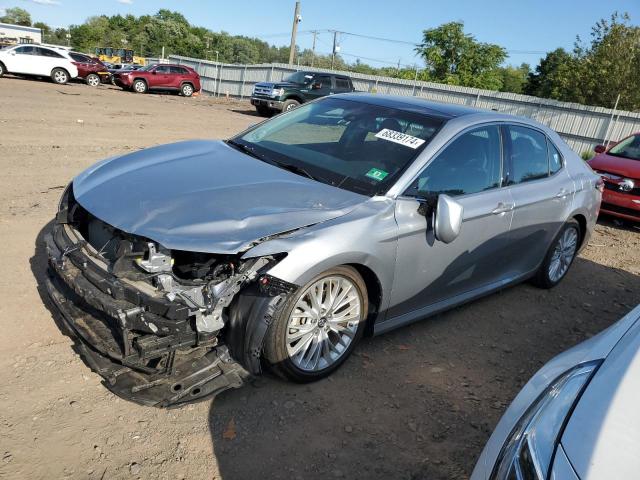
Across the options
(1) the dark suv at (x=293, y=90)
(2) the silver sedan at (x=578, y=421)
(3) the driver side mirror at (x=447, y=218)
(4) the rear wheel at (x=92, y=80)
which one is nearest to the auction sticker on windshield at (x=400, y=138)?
(3) the driver side mirror at (x=447, y=218)

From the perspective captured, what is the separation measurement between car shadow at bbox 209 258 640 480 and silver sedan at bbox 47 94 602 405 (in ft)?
0.77

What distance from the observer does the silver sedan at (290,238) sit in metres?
2.72

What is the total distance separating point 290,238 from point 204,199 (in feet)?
1.99

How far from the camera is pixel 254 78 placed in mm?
30469

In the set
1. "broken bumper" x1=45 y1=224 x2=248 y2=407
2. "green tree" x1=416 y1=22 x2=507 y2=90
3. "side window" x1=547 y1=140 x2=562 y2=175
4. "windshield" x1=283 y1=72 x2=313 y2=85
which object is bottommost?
"broken bumper" x1=45 y1=224 x2=248 y2=407

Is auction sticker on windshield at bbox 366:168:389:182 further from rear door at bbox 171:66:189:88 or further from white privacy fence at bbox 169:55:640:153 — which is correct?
rear door at bbox 171:66:189:88

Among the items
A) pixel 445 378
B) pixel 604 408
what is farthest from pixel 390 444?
pixel 604 408

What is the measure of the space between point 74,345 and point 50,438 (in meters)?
0.75

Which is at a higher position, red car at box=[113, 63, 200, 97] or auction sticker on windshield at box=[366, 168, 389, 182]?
auction sticker on windshield at box=[366, 168, 389, 182]

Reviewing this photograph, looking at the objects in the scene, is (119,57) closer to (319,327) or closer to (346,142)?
(346,142)

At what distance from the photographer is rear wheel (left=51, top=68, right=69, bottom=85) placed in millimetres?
24047

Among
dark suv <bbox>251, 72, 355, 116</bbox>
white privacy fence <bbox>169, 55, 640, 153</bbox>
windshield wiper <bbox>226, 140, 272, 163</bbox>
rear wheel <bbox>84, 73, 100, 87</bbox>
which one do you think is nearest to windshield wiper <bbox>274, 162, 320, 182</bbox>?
windshield wiper <bbox>226, 140, 272, 163</bbox>

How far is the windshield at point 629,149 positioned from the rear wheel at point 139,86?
22565mm

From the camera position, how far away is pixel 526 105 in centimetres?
2244
